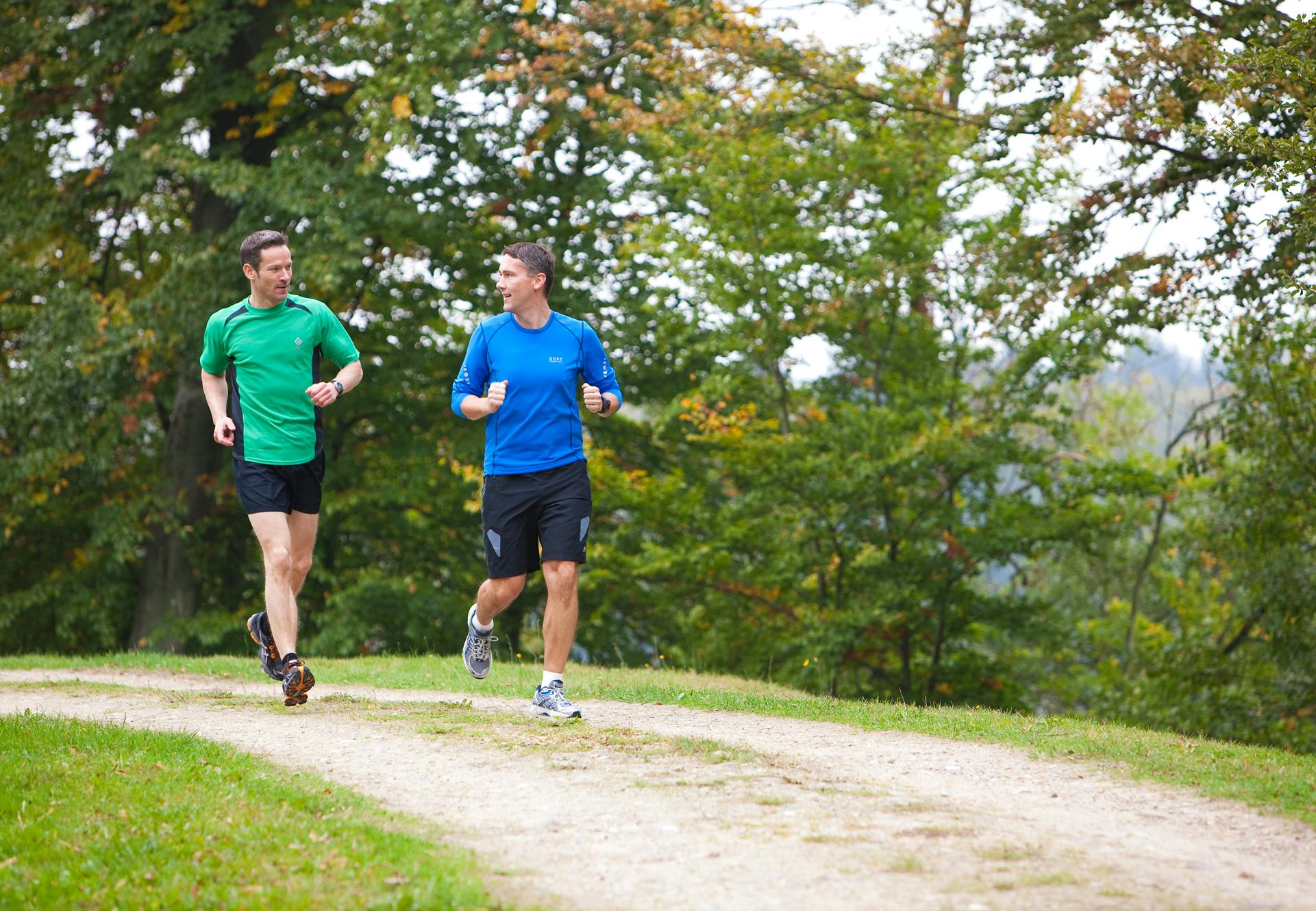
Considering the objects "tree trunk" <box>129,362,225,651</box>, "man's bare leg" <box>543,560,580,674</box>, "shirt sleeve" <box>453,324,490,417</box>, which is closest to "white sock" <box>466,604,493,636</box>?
"man's bare leg" <box>543,560,580,674</box>

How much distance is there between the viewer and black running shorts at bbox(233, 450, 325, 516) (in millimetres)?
7160

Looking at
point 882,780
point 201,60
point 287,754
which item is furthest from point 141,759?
point 201,60

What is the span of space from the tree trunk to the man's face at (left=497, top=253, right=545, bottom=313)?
42.6 ft

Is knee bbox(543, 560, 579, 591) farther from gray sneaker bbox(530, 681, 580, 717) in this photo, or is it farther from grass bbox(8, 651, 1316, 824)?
grass bbox(8, 651, 1316, 824)

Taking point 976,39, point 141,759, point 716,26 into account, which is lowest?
point 141,759

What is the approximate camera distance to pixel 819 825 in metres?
4.51

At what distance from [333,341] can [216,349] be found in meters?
0.62

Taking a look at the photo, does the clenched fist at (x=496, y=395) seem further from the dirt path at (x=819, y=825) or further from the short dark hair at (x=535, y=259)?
the dirt path at (x=819, y=825)

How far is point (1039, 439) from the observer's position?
2052cm

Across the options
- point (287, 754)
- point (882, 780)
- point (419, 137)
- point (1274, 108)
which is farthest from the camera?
point (419, 137)

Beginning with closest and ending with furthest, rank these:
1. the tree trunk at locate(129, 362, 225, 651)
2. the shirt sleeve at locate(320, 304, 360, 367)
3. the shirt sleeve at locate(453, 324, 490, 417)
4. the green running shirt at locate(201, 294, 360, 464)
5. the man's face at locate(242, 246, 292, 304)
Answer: the shirt sleeve at locate(453, 324, 490, 417)
the man's face at locate(242, 246, 292, 304)
the green running shirt at locate(201, 294, 360, 464)
the shirt sleeve at locate(320, 304, 360, 367)
the tree trunk at locate(129, 362, 225, 651)

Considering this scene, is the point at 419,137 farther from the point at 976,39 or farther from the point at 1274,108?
the point at 1274,108

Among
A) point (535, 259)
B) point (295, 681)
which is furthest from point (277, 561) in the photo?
point (535, 259)

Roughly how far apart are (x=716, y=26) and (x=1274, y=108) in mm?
7957
